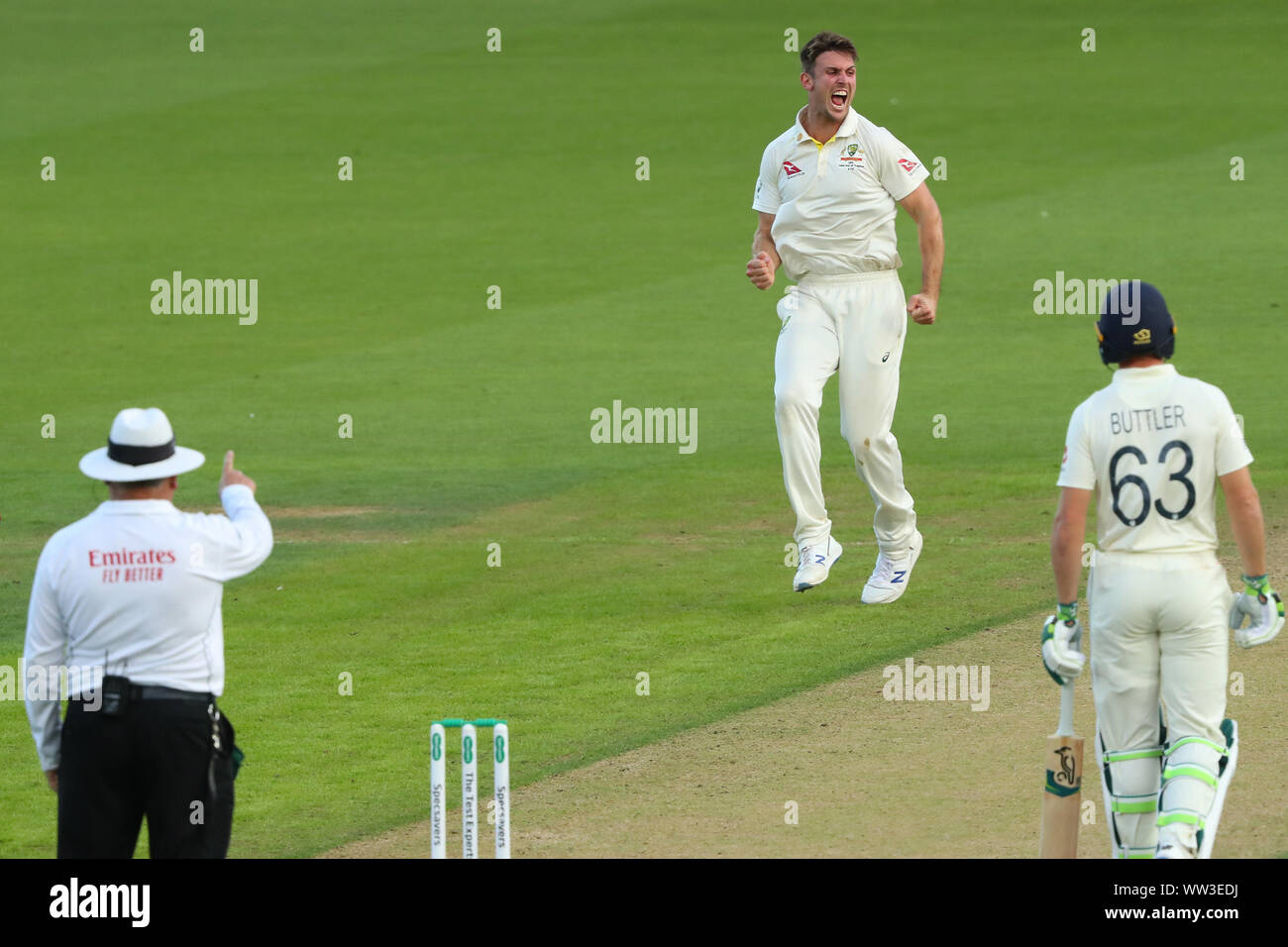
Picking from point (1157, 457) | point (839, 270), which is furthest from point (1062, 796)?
point (839, 270)

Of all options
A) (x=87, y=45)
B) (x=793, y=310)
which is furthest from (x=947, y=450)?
(x=87, y=45)

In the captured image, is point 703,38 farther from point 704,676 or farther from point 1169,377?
point 1169,377

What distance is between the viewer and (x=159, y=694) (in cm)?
653

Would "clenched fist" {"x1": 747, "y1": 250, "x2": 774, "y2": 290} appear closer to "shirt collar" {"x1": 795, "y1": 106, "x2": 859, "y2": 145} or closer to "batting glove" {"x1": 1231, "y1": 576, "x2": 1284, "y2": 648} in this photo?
"shirt collar" {"x1": 795, "y1": 106, "x2": 859, "y2": 145}

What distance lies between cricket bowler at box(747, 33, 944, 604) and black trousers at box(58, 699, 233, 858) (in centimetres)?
545

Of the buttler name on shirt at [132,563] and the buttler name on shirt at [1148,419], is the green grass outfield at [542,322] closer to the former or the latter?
the buttler name on shirt at [132,563]

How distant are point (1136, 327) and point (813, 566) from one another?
4.89 meters

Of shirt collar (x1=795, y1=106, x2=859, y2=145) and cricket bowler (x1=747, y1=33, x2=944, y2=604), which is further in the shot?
shirt collar (x1=795, y1=106, x2=859, y2=145)

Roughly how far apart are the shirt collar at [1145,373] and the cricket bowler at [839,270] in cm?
431

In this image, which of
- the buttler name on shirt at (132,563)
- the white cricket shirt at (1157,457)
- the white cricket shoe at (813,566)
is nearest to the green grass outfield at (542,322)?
the white cricket shoe at (813,566)

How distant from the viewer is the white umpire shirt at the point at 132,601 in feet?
21.5

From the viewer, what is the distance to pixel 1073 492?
23.3ft

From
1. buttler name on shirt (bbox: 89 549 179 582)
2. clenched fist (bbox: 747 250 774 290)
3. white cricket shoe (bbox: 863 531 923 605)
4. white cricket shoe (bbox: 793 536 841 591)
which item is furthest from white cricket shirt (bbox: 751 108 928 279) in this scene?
buttler name on shirt (bbox: 89 549 179 582)

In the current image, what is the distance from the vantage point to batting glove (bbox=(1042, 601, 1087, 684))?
7219 millimetres
